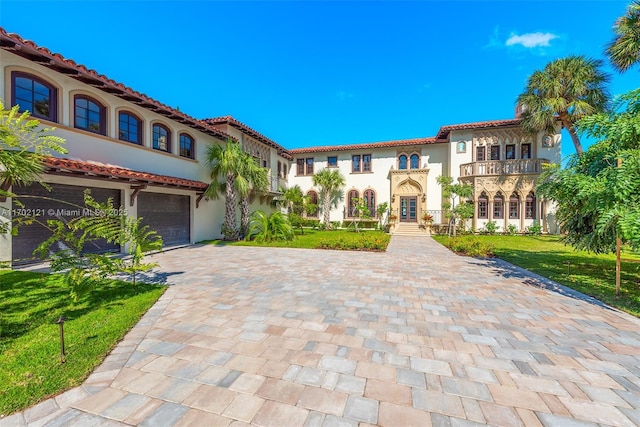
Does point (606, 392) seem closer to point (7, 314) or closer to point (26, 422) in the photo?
point (26, 422)

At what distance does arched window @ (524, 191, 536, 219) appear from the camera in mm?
20547

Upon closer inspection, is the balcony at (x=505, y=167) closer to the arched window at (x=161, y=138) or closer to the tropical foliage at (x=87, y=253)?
the arched window at (x=161, y=138)

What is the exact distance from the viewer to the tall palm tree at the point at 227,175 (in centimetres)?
1431

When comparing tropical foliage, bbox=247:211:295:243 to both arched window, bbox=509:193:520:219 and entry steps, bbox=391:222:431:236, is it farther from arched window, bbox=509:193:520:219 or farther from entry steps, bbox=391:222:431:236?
arched window, bbox=509:193:520:219

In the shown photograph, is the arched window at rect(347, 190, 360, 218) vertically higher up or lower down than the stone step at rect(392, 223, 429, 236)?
higher up

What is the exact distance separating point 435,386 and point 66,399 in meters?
3.67

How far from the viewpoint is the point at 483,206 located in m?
21.5

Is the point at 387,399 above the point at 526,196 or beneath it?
beneath

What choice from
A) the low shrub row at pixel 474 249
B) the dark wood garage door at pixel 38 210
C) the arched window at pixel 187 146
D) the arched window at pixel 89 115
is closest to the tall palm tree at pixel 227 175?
the arched window at pixel 187 146

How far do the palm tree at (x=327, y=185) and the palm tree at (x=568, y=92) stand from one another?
15.0 m

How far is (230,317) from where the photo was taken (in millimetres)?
4535

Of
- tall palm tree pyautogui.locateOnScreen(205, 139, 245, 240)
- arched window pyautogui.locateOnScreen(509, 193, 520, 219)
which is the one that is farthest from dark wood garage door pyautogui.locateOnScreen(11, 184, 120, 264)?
arched window pyautogui.locateOnScreen(509, 193, 520, 219)

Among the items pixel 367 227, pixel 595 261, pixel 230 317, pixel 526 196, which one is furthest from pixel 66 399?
pixel 526 196

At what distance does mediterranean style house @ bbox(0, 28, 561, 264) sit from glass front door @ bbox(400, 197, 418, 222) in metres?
0.09
